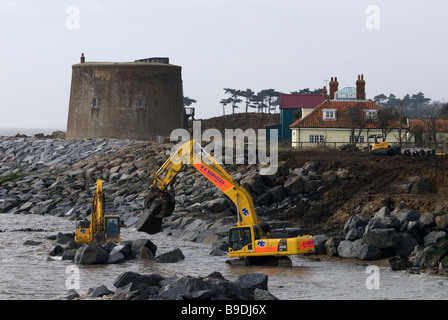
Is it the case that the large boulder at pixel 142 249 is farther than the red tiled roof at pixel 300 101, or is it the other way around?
the red tiled roof at pixel 300 101

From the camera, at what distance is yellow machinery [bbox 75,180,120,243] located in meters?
22.8

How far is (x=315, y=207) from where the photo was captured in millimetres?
27469

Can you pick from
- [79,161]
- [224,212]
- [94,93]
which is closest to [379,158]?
[224,212]

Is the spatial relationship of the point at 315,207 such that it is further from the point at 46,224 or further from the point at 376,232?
the point at 46,224

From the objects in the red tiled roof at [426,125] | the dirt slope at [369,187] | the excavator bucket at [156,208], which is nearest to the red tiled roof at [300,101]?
the red tiled roof at [426,125]

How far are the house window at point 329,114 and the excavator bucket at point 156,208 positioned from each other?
27259 mm

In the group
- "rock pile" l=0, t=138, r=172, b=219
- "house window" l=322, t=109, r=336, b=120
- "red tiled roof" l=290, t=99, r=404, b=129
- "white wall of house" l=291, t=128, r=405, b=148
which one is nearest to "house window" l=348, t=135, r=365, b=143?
"white wall of house" l=291, t=128, r=405, b=148

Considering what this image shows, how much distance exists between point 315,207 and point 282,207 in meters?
1.44

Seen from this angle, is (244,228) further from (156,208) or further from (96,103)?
(96,103)

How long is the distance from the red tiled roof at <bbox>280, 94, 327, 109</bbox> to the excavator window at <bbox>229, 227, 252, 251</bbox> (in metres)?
36.2

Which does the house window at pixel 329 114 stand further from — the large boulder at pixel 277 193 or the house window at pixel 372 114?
the large boulder at pixel 277 193

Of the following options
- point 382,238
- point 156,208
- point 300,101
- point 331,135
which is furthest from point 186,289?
point 300,101

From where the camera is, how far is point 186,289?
14391mm

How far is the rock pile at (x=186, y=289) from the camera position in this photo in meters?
14.1
